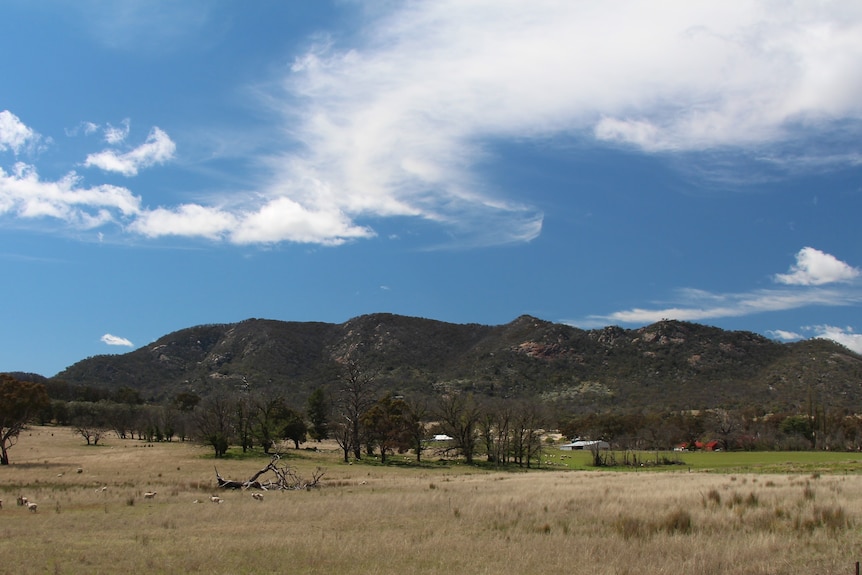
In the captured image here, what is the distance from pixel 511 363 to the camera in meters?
161

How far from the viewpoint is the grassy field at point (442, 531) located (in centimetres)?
1458

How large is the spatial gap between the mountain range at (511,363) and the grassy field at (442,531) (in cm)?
10217

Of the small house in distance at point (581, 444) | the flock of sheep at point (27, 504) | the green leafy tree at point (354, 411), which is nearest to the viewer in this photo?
the flock of sheep at point (27, 504)

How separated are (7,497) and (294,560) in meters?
20.6

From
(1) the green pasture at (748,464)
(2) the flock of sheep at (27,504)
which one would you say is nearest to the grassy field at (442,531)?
(2) the flock of sheep at (27,504)

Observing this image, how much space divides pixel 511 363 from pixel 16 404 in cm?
12114

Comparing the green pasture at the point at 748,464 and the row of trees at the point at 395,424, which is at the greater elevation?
the row of trees at the point at 395,424

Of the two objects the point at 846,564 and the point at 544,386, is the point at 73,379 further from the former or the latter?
the point at 846,564

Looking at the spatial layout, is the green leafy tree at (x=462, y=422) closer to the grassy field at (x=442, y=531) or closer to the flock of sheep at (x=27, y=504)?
the grassy field at (x=442, y=531)

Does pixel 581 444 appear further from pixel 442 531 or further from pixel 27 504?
pixel 27 504

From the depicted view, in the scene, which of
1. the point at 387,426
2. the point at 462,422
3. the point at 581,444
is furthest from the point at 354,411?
the point at 581,444

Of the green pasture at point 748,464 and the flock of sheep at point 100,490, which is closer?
the flock of sheep at point 100,490

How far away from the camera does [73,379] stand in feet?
534

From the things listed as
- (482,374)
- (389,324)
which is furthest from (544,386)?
(389,324)
